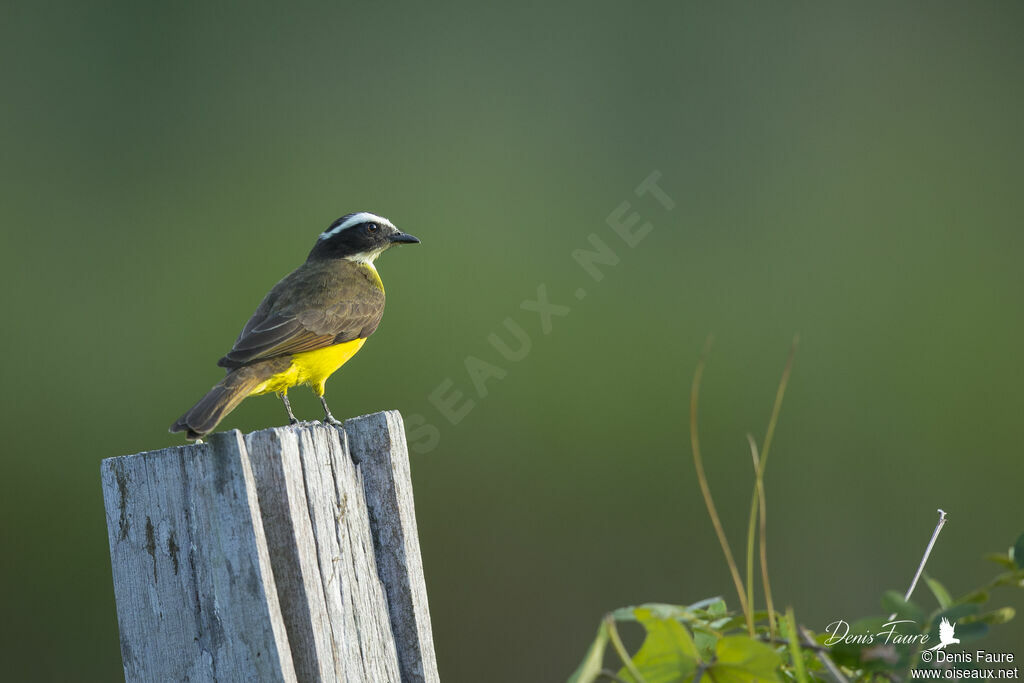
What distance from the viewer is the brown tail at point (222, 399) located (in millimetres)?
3719

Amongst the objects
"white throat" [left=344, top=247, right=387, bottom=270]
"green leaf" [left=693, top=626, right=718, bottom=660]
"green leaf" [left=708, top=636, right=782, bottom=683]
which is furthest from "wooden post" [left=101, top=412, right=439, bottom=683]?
"white throat" [left=344, top=247, right=387, bottom=270]

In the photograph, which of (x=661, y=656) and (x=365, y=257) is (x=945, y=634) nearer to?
(x=661, y=656)

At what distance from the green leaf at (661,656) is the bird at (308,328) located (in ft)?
8.51

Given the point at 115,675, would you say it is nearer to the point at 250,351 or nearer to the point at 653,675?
the point at 250,351

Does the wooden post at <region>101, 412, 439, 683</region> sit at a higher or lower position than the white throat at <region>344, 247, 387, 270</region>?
lower

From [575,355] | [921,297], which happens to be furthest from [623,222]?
[921,297]

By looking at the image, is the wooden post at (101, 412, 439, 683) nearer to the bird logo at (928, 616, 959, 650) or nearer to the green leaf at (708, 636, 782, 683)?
the green leaf at (708, 636, 782, 683)

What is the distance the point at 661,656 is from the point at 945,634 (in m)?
0.42

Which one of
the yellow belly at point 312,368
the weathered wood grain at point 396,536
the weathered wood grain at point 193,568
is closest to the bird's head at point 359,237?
the yellow belly at point 312,368

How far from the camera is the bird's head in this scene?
6.85m

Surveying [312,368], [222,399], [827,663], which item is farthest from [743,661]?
[312,368]

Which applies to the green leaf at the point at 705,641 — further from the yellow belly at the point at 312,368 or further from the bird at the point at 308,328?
the yellow belly at the point at 312,368

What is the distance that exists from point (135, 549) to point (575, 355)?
565 centimetres

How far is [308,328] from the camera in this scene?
209 inches
